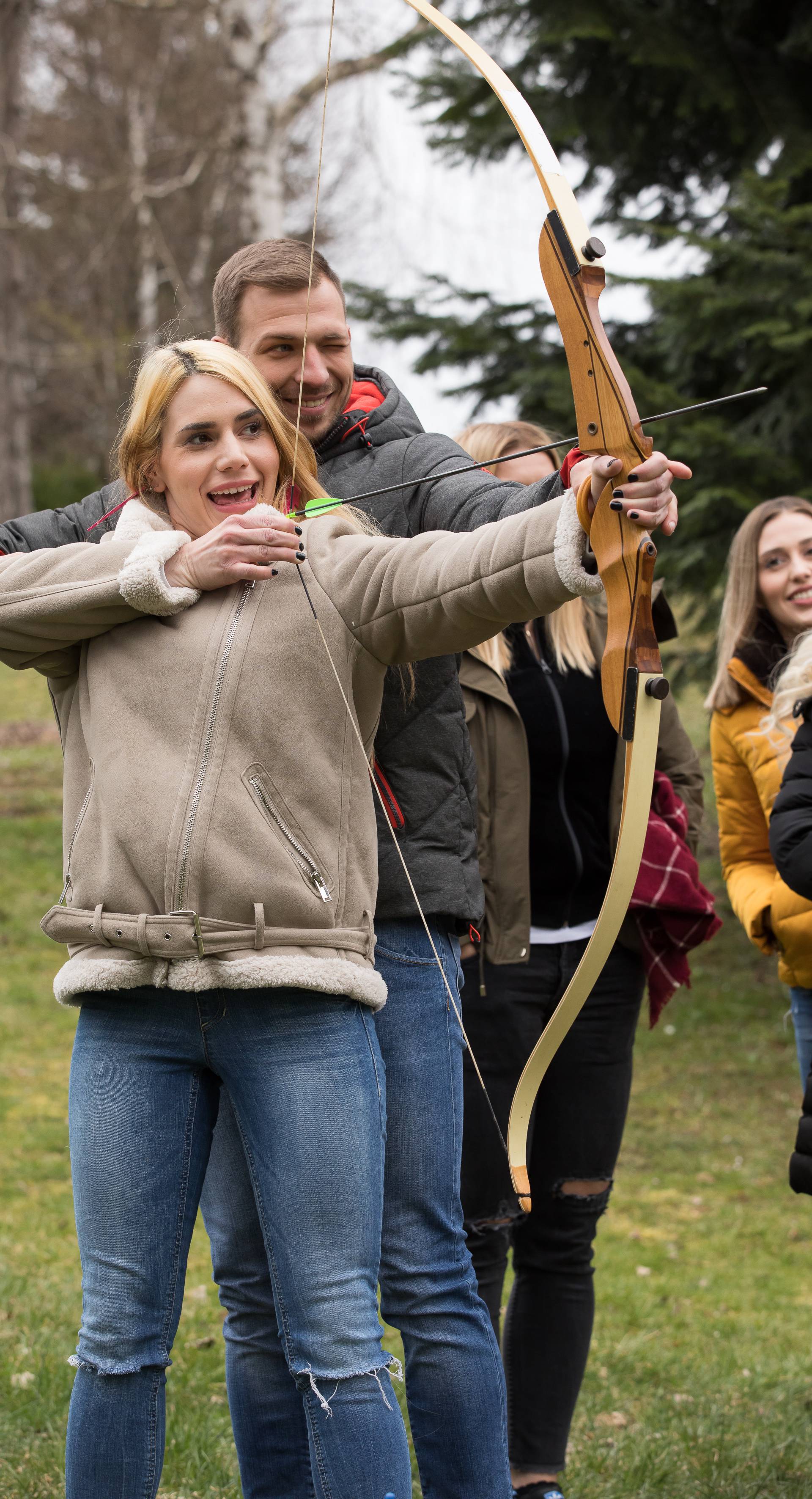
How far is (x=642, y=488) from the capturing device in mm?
1454

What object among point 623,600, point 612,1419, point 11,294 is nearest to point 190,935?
point 623,600

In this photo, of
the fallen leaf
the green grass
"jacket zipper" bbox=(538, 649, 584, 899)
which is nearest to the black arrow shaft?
"jacket zipper" bbox=(538, 649, 584, 899)

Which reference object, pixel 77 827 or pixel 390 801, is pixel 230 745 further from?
pixel 390 801

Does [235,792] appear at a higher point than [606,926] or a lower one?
higher

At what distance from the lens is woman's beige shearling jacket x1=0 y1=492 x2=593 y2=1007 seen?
1620 millimetres

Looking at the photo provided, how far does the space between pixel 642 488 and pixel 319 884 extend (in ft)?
1.88

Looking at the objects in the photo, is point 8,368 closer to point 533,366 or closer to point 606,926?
point 533,366

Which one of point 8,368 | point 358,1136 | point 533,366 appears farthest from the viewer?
point 8,368

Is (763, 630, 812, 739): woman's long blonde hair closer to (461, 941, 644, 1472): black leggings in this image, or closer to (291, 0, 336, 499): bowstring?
(461, 941, 644, 1472): black leggings

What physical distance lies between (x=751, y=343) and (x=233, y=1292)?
15.0 ft

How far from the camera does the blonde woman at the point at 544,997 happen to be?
237 cm

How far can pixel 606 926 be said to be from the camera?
178cm

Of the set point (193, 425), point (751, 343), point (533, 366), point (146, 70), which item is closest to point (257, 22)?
point (533, 366)

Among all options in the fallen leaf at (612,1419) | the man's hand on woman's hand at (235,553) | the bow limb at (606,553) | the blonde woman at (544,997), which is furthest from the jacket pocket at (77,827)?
the fallen leaf at (612,1419)
